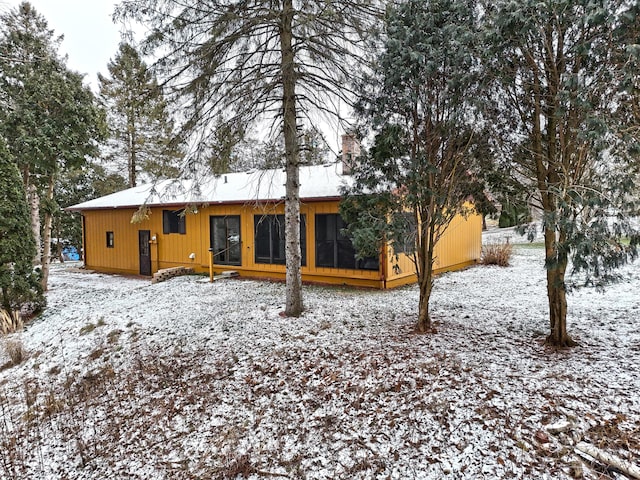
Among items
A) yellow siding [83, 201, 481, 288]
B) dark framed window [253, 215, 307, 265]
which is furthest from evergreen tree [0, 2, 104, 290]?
dark framed window [253, 215, 307, 265]

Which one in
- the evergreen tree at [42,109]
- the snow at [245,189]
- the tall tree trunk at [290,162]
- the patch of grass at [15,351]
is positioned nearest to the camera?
the tall tree trunk at [290,162]

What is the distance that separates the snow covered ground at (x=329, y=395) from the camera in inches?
109

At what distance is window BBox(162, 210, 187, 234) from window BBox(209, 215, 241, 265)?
129 centimetres

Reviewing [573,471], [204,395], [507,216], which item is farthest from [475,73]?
[204,395]

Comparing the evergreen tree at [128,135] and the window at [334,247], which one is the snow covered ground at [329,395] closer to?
the window at [334,247]

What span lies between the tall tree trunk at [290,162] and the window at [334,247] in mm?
2783

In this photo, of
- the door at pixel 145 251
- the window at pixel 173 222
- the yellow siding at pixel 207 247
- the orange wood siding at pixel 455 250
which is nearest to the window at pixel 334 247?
the yellow siding at pixel 207 247

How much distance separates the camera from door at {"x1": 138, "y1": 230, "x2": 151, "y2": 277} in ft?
41.3

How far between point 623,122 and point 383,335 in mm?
3643

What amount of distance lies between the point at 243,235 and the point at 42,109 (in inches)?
237

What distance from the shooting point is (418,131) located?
14.9 feet

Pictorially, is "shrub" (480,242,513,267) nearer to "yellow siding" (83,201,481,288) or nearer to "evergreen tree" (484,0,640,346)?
"yellow siding" (83,201,481,288)

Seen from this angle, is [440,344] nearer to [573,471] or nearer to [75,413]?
[573,471]

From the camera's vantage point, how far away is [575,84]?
3.20 m
